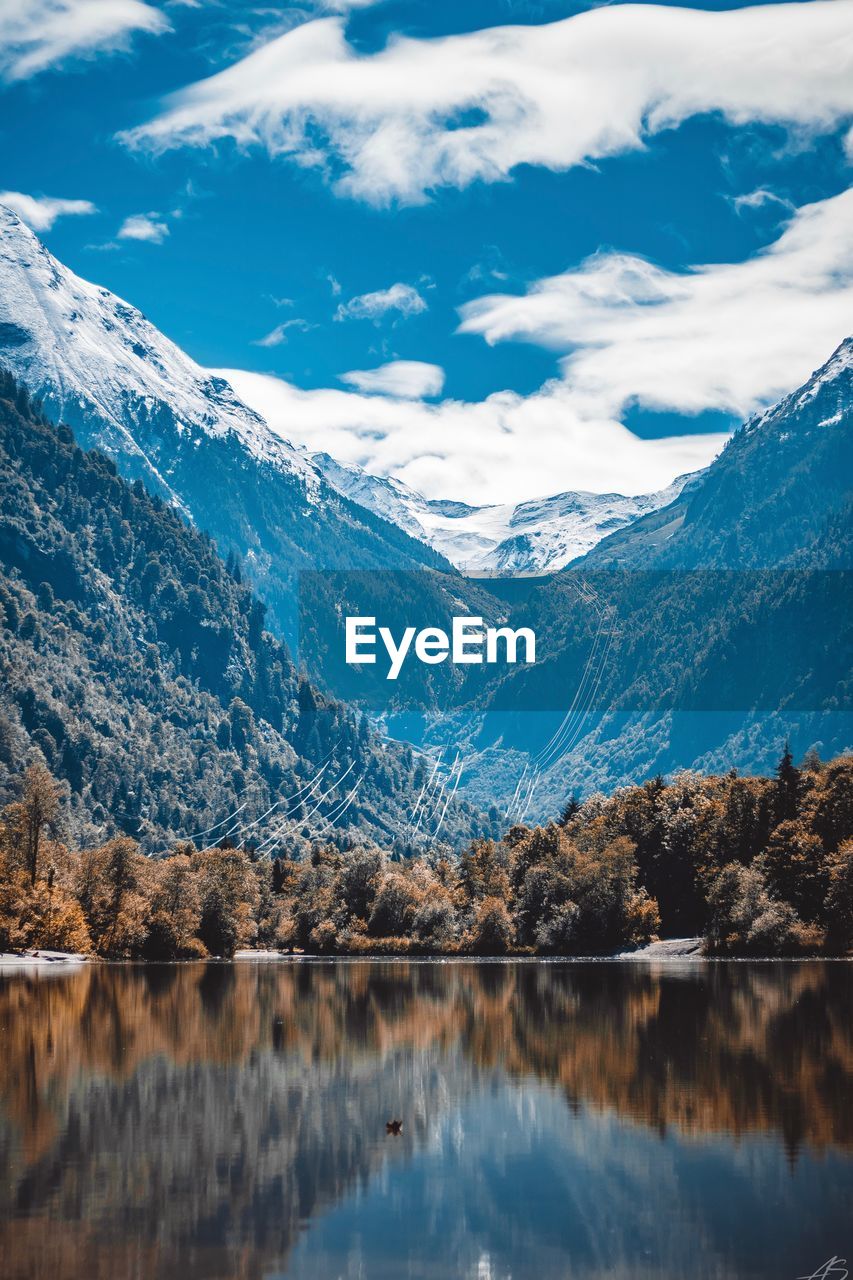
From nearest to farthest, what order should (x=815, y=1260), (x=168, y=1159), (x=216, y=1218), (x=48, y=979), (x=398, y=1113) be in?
(x=815, y=1260) < (x=216, y=1218) < (x=168, y=1159) < (x=398, y=1113) < (x=48, y=979)

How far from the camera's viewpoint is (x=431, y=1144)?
165ft

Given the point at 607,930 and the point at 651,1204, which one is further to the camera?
the point at 607,930

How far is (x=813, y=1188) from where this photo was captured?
4088 centimetres

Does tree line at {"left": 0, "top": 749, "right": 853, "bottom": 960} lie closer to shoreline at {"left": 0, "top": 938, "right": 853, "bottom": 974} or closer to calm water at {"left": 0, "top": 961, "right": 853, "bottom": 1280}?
shoreline at {"left": 0, "top": 938, "right": 853, "bottom": 974}

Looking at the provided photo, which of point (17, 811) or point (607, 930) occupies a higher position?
point (17, 811)

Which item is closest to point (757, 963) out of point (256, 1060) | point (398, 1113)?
point (256, 1060)

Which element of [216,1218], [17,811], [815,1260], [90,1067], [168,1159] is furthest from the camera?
[17,811]

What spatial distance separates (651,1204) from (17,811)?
473 ft

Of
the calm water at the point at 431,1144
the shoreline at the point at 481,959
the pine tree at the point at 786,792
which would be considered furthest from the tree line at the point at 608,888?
the calm water at the point at 431,1144

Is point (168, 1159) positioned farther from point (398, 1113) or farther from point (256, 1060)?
point (256, 1060)

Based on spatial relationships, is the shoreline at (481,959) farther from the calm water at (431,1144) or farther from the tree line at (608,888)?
the calm water at (431,1144)

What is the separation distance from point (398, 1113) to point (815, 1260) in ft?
81.6

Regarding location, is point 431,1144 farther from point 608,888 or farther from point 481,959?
point 481,959

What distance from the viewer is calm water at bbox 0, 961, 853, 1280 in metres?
36.2
